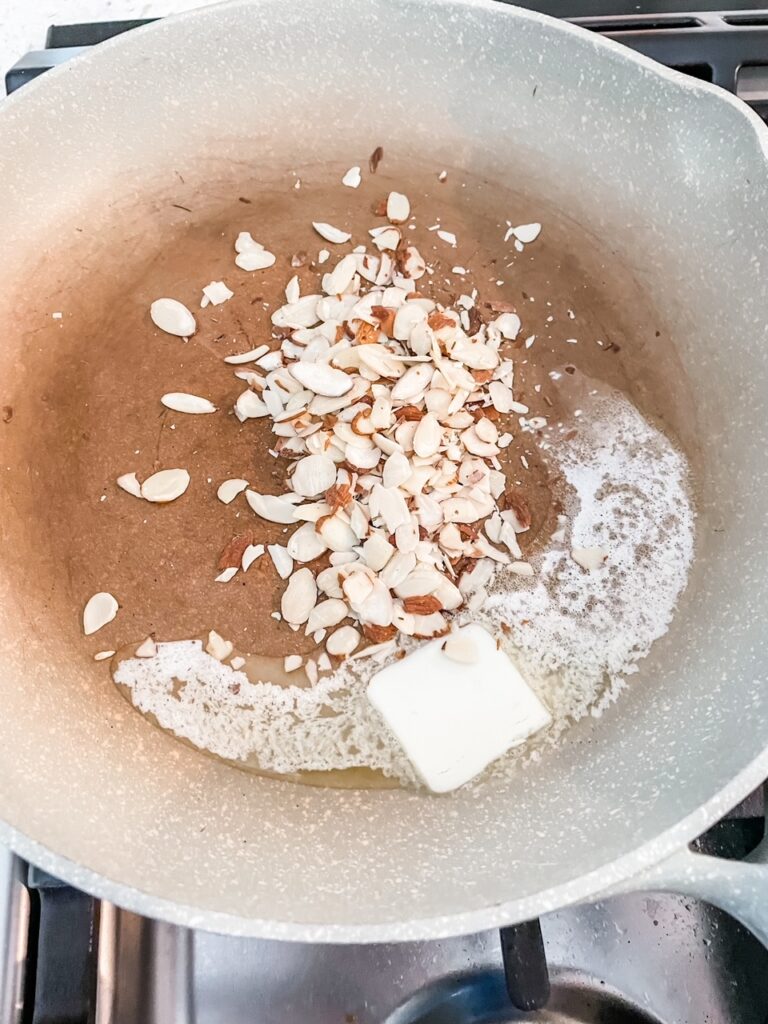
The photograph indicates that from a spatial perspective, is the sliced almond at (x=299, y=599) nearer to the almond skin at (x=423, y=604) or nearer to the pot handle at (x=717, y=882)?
the almond skin at (x=423, y=604)

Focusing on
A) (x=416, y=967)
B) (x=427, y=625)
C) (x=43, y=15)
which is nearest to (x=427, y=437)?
(x=427, y=625)

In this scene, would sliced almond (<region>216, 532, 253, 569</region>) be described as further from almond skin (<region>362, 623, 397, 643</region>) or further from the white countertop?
the white countertop

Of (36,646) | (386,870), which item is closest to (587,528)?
(386,870)

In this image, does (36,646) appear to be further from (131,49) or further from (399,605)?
(131,49)

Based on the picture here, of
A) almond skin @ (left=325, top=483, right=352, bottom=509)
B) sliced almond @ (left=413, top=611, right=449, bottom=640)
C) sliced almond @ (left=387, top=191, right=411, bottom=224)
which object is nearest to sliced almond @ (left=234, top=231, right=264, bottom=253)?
sliced almond @ (left=387, top=191, right=411, bottom=224)

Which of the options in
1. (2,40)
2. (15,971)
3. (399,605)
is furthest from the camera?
(2,40)
